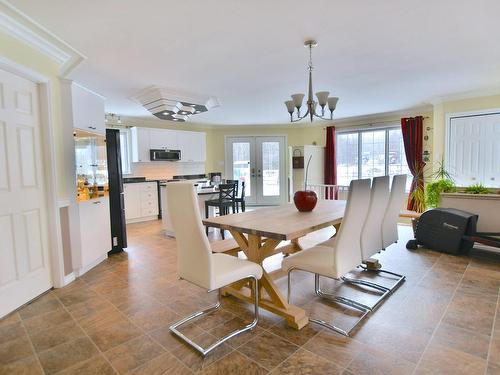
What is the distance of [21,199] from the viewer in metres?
2.64

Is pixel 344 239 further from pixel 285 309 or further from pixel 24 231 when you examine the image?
pixel 24 231

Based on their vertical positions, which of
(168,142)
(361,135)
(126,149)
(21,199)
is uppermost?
(361,135)

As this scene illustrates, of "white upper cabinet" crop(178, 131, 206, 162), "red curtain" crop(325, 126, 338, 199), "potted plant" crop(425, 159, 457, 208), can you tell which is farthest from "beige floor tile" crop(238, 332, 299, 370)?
"red curtain" crop(325, 126, 338, 199)

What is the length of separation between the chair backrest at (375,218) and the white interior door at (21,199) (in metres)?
2.97

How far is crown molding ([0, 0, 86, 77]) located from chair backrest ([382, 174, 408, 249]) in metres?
3.37

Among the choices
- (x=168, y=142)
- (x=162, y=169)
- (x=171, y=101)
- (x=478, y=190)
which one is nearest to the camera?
(x=478, y=190)

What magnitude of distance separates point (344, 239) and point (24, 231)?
2.78 metres

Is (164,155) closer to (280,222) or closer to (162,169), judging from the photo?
(162,169)

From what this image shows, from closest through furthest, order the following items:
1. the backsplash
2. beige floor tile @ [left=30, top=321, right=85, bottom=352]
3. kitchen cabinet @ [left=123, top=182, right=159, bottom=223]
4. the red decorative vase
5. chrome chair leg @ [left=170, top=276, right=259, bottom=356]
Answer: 1. chrome chair leg @ [left=170, top=276, right=259, bottom=356]
2. beige floor tile @ [left=30, top=321, right=85, bottom=352]
3. the red decorative vase
4. kitchen cabinet @ [left=123, top=182, right=159, bottom=223]
5. the backsplash

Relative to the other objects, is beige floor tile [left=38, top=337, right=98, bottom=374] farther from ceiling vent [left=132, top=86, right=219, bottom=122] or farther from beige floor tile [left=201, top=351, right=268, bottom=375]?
ceiling vent [left=132, top=86, right=219, bottom=122]

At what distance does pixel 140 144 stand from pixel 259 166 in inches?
133

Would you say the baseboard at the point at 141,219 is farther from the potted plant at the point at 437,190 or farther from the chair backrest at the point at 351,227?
the potted plant at the point at 437,190

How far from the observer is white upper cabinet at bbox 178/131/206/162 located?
7.40 metres

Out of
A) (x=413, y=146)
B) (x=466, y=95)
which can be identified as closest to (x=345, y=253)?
(x=466, y=95)
